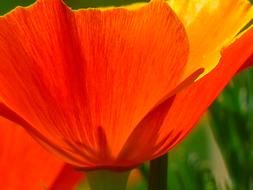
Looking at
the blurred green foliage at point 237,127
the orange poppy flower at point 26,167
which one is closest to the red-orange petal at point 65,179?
the orange poppy flower at point 26,167

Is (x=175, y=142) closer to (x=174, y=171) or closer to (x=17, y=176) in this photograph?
(x=17, y=176)

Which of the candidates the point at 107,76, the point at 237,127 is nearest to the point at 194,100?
→ the point at 107,76

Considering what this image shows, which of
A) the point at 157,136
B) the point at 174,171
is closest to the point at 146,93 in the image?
the point at 157,136

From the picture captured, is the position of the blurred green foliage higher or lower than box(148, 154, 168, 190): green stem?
lower

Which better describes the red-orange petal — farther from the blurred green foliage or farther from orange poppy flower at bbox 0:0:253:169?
the blurred green foliage

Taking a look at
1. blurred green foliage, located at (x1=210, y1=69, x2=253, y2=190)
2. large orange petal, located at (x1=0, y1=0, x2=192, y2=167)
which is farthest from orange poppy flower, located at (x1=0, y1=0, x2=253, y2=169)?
blurred green foliage, located at (x1=210, y1=69, x2=253, y2=190)

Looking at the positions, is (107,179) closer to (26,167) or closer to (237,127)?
(26,167)
